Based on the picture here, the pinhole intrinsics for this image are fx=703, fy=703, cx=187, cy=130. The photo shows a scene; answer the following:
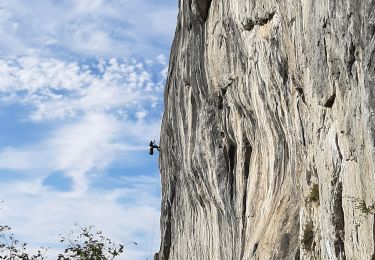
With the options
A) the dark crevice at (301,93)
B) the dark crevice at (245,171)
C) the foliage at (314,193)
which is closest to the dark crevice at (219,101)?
the dark crevice at (245,171)

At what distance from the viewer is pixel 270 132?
16.7 metres

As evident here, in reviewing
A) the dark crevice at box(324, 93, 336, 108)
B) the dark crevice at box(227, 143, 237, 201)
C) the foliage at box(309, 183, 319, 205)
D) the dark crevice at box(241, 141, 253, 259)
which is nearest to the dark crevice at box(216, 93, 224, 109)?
the dark crevice at box(227, 143, 237, 201)

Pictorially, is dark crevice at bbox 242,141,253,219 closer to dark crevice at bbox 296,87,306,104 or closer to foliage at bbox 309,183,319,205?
dark crevice at bbox 296,87,306,104

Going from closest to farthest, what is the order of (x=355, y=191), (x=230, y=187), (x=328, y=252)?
(x=355, y=191) < (x=328, y=252) < (x=230, y=187)

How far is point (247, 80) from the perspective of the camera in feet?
57.3

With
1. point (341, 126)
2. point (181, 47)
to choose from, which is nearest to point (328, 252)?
point (341, 126)

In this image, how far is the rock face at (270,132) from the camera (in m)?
9.78

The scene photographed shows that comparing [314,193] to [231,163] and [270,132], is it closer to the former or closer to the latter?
[270,132]

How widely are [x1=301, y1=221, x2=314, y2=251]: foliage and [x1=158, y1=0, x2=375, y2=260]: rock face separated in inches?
0.8

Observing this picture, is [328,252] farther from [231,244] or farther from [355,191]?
[231,244]

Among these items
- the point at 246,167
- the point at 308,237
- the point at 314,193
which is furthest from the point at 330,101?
the point at 246,167

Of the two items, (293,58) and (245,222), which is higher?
(293,58)

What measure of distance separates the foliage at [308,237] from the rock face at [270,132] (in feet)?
0.06

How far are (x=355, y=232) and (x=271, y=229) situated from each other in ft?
16.7
